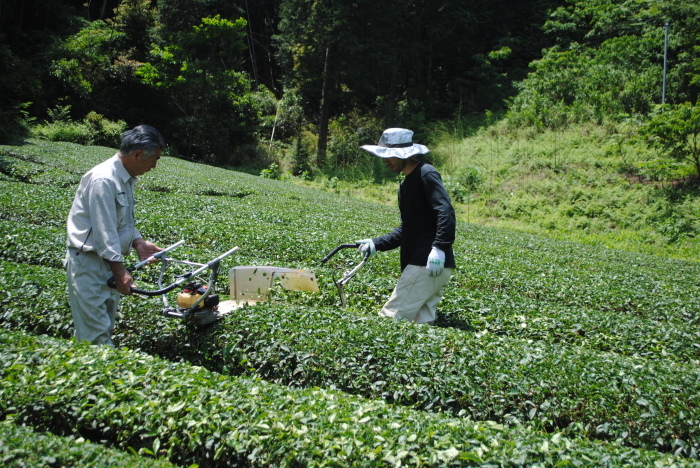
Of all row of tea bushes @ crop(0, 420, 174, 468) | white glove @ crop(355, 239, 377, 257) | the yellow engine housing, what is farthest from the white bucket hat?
row of tea bushes @ crop(0, 420, 174, 468)

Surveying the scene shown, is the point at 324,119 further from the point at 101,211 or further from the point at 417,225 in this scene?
the point at 101,211

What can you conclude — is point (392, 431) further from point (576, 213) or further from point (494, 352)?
point (576, 213)

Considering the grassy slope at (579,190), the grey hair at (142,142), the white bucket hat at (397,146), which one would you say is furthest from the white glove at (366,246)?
the grassy slope at (579,190)

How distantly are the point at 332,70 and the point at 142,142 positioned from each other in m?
32.4

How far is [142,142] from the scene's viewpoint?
173 inches

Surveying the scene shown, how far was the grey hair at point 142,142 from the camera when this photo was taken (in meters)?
4.39

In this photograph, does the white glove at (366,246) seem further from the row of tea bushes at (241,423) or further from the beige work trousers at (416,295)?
the row of tea bushes at (241,423)

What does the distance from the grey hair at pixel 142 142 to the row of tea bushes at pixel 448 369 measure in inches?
70.6

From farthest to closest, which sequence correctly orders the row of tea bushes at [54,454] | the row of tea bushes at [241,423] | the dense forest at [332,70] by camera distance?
the dense forest at [332,70]
the row of tea bushes at [241,423]
the row of tea bushes at [54,454]

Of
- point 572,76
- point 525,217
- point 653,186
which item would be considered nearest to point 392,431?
point 525,217

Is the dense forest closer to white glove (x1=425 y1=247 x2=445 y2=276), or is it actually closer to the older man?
white glove (x1=425 y1=247 x2=445 y2=276)

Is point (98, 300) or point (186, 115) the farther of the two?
point (186, 115)

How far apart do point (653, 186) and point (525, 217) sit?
554cm

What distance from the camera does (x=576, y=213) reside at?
22.7 metres
